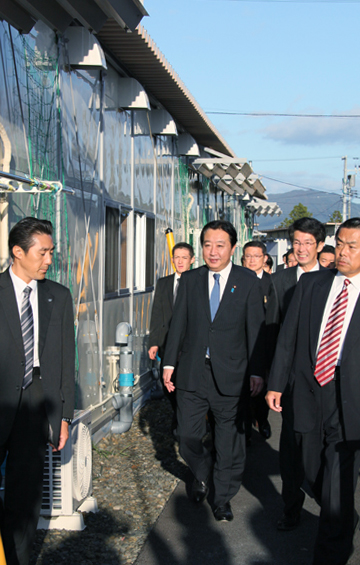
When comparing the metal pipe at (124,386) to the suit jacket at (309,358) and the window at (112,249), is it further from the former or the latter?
the suit jacket at (309,358)

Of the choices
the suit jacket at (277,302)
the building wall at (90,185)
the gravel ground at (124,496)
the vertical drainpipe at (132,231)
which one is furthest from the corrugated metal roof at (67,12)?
the gravel ground at (124,496)

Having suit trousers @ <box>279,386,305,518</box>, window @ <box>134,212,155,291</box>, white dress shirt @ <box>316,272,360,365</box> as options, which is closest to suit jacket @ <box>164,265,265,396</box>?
suit trousers @ <box>279,386,305,518</box>

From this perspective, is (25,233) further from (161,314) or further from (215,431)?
(161,314)

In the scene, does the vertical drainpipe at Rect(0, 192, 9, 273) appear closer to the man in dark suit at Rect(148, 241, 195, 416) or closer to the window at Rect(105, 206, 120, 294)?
the man in dark suit at Rect(148, 241, 195, 416)

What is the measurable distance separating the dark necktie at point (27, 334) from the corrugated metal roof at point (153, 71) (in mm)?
3727

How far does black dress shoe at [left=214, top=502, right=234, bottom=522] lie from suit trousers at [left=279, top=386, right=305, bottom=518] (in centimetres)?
43

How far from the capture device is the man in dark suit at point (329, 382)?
12.8 feet

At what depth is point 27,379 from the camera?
3.67 meters

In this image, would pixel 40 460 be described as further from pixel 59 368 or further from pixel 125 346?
pixel 125 346

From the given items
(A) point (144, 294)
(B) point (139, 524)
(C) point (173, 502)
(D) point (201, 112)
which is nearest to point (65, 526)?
(B) point (139, 524)

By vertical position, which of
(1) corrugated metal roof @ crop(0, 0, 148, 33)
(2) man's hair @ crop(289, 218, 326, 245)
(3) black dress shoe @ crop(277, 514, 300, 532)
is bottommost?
(3) black dress shoe @ crop(277, 514, 300, 532)

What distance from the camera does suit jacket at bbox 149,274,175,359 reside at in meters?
7.25

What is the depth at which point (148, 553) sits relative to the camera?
14.6ft

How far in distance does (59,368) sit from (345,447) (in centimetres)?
167
